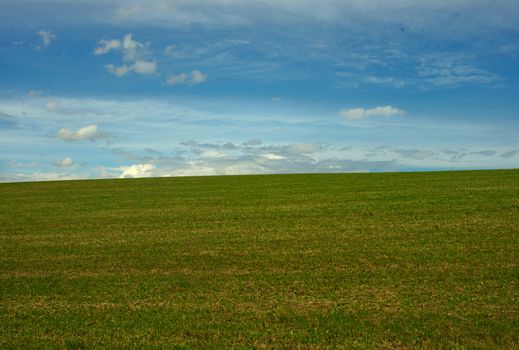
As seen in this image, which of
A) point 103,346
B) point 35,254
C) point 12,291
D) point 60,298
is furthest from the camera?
point 35,254

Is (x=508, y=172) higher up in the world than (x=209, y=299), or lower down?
higher up

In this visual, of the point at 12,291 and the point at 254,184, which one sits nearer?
the point at 12,291

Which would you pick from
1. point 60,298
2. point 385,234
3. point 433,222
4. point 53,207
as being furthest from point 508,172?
point 60,298

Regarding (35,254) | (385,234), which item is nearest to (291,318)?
(385,234)

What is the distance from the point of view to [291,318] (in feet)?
34.8

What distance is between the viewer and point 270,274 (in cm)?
1429

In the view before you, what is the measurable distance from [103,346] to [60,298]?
4056 mm

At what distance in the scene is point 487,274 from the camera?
13664mm

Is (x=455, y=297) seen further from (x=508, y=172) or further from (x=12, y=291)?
(x=508, y=172)

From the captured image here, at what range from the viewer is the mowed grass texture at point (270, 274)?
9.95 meters

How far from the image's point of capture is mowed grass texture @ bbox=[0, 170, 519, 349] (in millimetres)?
9945

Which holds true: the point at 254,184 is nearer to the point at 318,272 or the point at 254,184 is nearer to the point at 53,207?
the point at 53,207

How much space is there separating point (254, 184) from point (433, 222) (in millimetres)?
22868

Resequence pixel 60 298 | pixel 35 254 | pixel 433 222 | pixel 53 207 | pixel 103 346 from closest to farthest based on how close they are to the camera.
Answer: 1. pixel 103 346
2. pixel 60 298
3. pixel 35 254
4. pixel 433 222
5. pixel 53 207
